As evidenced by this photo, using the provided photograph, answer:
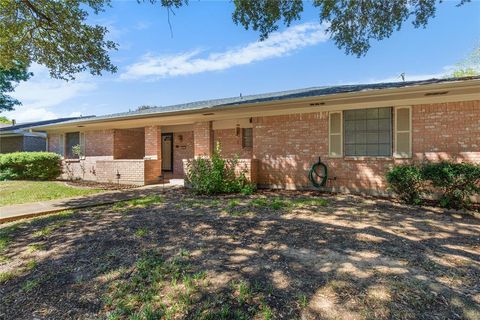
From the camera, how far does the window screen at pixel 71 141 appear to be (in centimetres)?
1507

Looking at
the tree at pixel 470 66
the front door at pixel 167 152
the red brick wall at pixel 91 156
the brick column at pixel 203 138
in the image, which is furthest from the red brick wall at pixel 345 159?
the tree at pixel 470 66

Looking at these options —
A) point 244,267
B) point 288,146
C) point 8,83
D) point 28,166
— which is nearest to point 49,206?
point 244,267

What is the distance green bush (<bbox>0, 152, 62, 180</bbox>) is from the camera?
13680mm

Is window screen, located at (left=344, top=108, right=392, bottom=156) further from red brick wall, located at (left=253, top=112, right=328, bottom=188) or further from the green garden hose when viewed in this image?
the green garden hose

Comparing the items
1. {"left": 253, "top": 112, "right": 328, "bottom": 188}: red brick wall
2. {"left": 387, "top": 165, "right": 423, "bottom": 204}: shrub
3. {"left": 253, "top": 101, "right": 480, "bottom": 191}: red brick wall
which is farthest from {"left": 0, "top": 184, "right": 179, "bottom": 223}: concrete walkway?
{"left": 387, "top": 165, "right": 423, "bottom": 204}: shrub

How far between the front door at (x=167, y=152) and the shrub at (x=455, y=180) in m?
10.7

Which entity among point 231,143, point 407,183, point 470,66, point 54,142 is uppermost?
point 470,66

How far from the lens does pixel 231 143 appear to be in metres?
10.9

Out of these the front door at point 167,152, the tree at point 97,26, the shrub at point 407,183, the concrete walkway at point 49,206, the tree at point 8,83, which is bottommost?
the concrete walkway at point 49,206

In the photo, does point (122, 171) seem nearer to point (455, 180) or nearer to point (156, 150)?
point (156, 150)

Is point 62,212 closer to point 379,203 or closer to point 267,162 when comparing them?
point 267,162

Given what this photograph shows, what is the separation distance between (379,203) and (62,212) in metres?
7.69

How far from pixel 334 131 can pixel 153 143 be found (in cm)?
789

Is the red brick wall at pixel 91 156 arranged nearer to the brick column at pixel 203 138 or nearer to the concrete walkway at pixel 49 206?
the brick column at pixel 203 138
